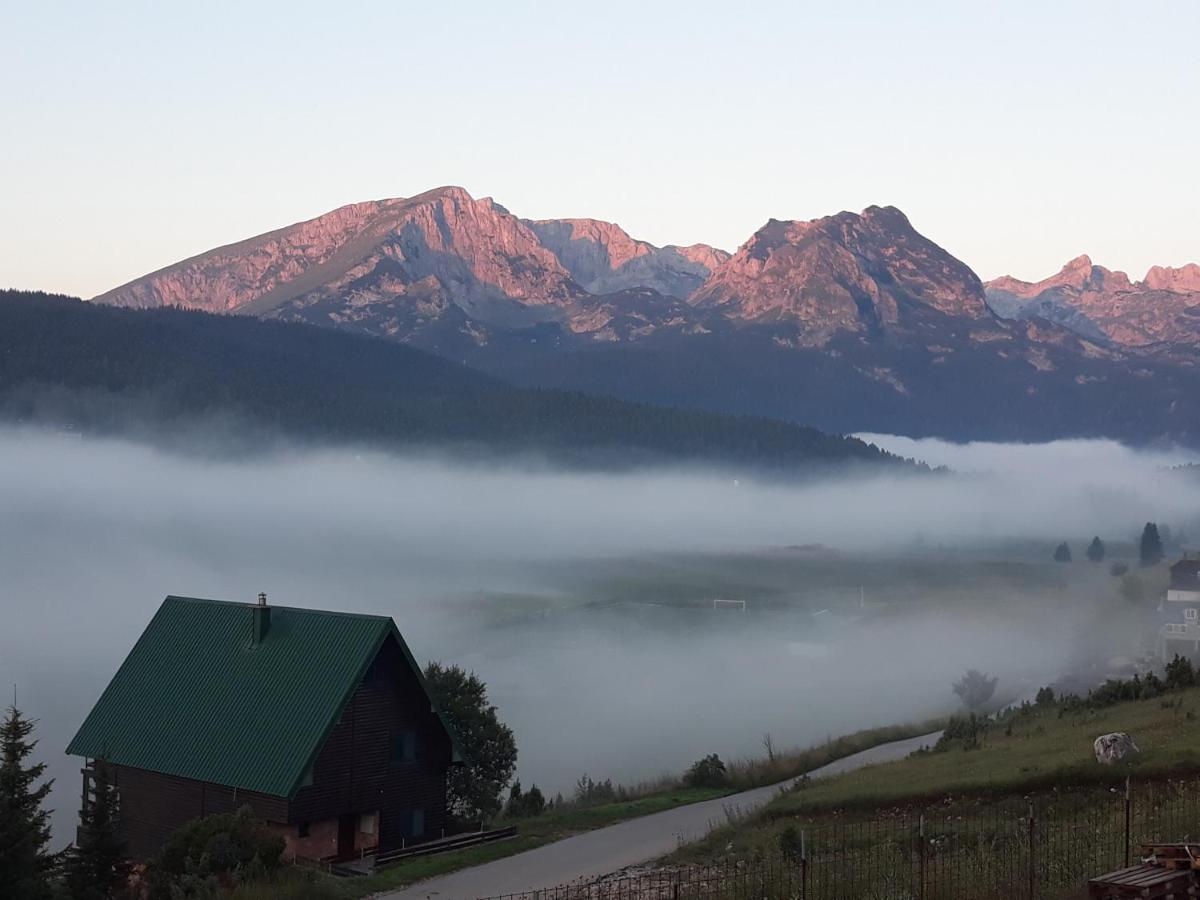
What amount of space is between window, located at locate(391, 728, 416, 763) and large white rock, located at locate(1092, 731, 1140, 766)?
23.2 meters

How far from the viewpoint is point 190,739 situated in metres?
52.7

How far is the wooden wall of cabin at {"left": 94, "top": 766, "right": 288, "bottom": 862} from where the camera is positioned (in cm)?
4995

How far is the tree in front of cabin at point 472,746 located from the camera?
201ft

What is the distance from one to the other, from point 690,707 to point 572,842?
282 feet

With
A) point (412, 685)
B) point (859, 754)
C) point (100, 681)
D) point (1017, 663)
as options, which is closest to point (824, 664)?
point (1017, 663)

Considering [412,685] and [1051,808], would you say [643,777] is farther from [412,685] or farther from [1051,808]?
[1051,808]

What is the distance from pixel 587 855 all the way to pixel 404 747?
9.68m

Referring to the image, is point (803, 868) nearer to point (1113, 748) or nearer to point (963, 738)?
point (1113, 748)

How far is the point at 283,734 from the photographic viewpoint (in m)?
50.4

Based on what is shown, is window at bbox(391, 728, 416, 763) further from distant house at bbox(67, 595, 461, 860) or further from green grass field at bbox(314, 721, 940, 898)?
green grass field at bbox(314, 721, 940, 898)

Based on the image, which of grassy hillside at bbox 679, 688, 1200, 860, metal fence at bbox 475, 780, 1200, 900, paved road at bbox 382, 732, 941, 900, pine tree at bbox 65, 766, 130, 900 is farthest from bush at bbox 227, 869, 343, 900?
grassy hillside at bbox 679, 688, 1200, 860

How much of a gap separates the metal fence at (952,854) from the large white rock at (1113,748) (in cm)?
185

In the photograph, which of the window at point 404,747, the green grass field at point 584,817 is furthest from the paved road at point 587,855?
the window at point 404,747

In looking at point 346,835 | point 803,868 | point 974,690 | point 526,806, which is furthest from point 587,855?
point 974,690
